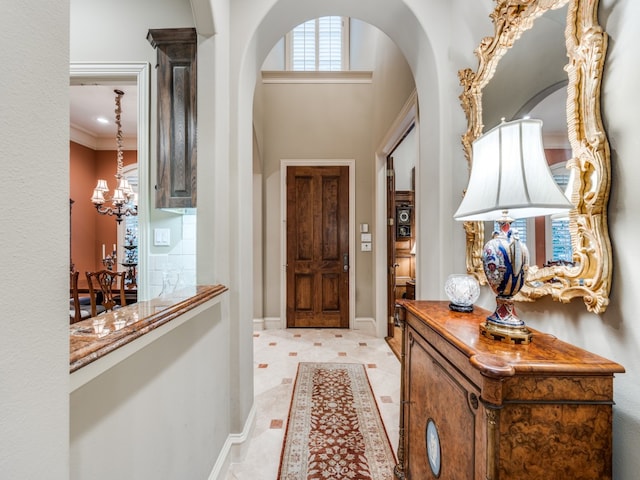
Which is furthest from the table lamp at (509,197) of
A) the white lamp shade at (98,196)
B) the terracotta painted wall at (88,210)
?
the terracotta painted wall at (88,210)

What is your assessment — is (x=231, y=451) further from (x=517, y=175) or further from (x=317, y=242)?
(x=317, y=242)

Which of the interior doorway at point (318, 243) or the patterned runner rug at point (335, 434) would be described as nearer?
the patterned runner rug at point (335, 434)

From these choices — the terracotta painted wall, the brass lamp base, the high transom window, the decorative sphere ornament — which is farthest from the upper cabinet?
A: the terracotta painted wall

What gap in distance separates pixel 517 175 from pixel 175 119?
5.84ft

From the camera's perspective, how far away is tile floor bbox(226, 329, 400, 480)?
1739mm

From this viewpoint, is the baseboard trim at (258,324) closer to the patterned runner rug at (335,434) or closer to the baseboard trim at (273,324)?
the baseboard trim at (273,324)

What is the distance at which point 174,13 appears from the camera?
204 centimetres

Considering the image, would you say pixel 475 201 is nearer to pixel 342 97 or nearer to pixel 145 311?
pixel 145 311

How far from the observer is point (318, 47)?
4914 mm

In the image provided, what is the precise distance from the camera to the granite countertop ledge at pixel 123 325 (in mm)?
651

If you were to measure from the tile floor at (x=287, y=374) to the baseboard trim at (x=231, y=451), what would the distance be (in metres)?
0.04

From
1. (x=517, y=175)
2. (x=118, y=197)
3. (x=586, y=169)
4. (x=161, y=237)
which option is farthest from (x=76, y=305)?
(x=586, y=169)

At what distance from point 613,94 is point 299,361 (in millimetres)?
2972
